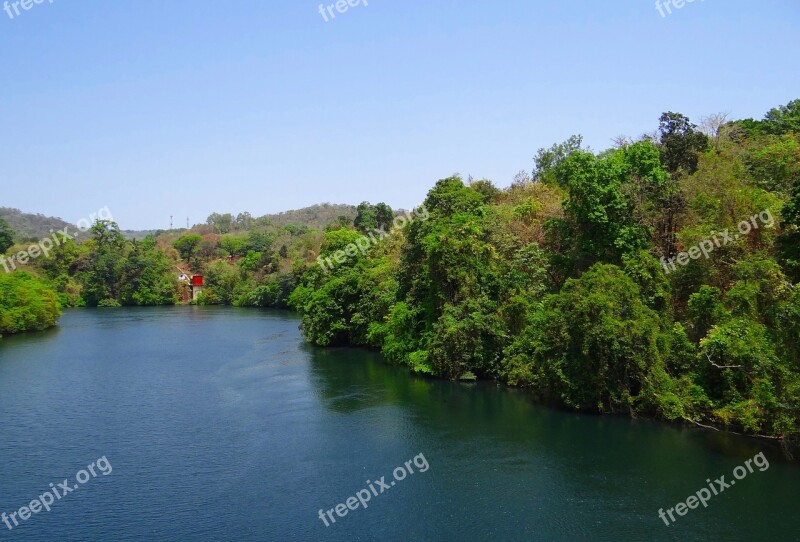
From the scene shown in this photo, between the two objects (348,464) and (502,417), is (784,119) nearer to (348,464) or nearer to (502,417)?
(502,417)

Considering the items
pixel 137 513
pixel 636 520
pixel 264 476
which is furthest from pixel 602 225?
pixel 137 513

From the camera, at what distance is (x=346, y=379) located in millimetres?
43062

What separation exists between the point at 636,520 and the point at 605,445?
6.86m

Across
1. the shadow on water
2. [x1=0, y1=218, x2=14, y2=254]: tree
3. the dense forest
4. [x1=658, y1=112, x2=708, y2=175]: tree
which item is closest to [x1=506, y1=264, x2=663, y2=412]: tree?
the dense forest

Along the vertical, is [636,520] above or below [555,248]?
below

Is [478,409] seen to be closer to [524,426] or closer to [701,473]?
[524,426]

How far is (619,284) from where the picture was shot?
106 ft

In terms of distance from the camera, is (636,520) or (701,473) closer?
(636,520)

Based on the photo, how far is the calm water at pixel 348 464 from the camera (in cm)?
2141

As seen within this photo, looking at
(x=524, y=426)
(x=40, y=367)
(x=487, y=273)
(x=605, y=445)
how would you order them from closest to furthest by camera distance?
(x=605, y=445), (x=524, y=426), (x=487, y=273), (x=40, y=367)

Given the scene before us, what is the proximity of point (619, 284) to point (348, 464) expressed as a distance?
53.0ft

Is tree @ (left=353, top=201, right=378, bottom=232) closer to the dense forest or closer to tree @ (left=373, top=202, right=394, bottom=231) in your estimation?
tree @ (left=373, top=202, right=394, bottom=231)

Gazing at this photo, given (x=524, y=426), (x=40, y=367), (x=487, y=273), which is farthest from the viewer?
(x=40, y=367)

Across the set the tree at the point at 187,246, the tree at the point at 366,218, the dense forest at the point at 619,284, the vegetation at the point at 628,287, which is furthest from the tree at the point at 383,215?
the tree at the point at 187,246
